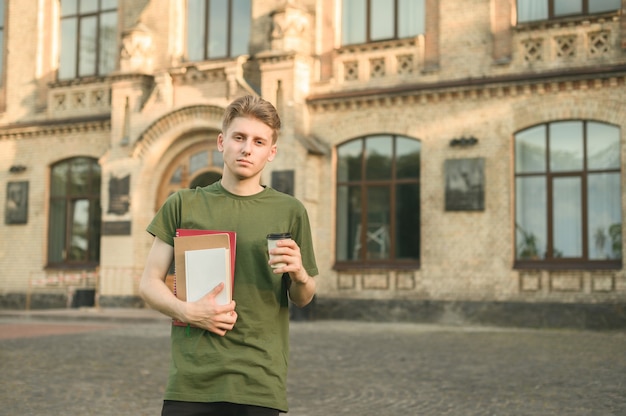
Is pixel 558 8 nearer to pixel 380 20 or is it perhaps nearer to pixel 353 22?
pixel 380 20

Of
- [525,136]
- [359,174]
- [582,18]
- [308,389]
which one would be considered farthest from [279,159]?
[308,389]

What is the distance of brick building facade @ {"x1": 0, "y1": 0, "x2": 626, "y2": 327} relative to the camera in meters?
17.1

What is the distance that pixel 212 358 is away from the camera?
9.91 ft

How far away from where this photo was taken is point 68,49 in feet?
77.9

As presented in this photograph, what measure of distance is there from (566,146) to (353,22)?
582 centimetres

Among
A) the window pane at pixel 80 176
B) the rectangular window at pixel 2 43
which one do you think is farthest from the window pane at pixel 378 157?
the rectangular window at pixel 2 43

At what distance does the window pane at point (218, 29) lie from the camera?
2128 centimetres

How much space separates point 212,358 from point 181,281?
→ 0.30 m

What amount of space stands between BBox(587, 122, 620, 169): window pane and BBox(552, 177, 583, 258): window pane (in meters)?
0.52

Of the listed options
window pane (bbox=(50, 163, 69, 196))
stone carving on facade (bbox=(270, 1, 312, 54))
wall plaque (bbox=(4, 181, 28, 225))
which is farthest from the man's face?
wall plaque (bbox=(4, 181, 28, 225))

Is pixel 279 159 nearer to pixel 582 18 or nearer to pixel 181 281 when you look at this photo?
pixel 582 18

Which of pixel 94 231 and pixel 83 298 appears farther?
pixel 94 231

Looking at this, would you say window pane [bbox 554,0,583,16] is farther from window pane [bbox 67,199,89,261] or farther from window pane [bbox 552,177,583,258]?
window pane [bbox 67,199,89,261]

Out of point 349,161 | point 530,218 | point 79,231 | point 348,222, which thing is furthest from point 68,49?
point 530,218
